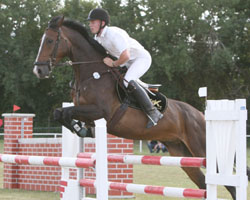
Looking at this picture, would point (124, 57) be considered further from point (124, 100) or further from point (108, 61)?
point (124, 100)

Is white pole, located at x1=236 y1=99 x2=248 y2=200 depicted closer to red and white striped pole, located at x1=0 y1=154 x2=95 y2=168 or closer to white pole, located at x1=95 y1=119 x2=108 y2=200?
white pole, located at x1=95 y1=119 x2=108 y2=200

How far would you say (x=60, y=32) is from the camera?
522 centimetres

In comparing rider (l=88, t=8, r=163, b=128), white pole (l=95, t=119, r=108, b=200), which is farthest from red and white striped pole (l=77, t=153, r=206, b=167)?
rider (l=88, t=8, r=163, b=128)

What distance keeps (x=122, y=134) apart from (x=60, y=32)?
3.88 ft

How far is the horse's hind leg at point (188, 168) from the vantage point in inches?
227

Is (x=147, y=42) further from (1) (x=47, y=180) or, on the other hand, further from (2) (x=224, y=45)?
(1) (x=47, y=180)

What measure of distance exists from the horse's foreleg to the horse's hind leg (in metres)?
1.15

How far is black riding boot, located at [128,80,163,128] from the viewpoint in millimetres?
5246

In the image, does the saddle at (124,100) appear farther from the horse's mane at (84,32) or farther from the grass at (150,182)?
the grass at (150,182)

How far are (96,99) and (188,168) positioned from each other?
4.69 ft

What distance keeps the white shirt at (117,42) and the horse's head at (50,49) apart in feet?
1.29

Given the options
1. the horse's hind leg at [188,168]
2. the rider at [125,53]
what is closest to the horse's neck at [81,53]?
the rider at [125,53]

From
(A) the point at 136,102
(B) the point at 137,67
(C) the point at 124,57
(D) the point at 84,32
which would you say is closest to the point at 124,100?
(A) the point at 136,102

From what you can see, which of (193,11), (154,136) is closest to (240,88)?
(193,11)
